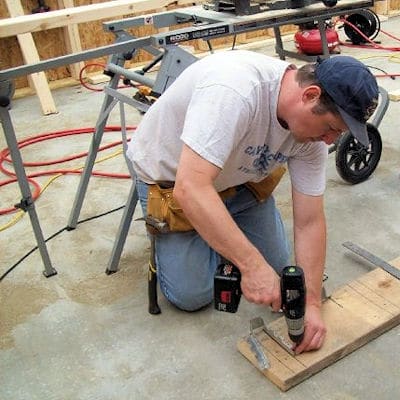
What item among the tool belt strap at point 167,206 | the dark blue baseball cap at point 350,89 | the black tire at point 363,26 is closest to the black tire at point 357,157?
the tool belt strap at point 167,206

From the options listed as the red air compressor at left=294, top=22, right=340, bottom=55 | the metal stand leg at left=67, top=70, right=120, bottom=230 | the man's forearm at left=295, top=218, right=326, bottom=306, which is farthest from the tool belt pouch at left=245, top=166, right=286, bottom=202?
the red air compressor at left=294, top=22, right=340, bottom=55

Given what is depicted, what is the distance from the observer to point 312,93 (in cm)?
134

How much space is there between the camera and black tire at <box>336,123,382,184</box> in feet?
9.03

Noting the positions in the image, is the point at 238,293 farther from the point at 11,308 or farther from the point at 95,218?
the point at 95,218

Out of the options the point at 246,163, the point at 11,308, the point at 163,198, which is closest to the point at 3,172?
the point at 11,308

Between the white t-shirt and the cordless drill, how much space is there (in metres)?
0.30

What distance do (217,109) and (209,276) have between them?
0.82 meters

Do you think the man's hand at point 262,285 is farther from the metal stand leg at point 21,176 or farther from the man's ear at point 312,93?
the metal stand leg at point 21,176

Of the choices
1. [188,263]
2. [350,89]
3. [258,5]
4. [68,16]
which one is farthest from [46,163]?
[350,89]

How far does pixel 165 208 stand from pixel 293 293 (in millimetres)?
611

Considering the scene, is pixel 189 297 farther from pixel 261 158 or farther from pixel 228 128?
pixel 228 128

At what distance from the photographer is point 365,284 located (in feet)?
6.60

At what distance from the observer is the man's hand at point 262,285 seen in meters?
1.38

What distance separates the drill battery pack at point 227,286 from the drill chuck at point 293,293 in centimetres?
13
